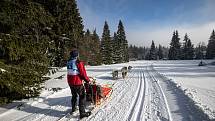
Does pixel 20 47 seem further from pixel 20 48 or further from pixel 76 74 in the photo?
pixel 76 74

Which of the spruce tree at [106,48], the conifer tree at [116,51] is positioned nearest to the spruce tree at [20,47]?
the spruce tree at [106,48]

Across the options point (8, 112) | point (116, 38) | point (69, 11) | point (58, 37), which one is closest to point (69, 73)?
point (8, 112)

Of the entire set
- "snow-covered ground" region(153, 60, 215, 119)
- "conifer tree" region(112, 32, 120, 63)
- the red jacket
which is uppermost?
"conifer tree" region(112, 32, 120, 63)

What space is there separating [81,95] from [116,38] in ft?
222

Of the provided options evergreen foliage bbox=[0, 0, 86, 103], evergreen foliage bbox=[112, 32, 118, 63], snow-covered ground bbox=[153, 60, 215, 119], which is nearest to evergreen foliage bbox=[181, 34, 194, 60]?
evergreen foliage bbox=[112, 32, 118, 63]

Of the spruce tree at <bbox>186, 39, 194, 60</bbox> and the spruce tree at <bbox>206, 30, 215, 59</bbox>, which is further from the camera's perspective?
the spruce tree at <bbox>186, 39, 194, 60</bbox>

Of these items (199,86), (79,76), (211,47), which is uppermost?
(211,47)

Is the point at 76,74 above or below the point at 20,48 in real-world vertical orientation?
below

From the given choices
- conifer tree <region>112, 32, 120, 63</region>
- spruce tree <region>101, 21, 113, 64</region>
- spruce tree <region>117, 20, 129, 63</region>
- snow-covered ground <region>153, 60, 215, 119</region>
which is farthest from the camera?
spruce tree <region>117, 20, 129, 63</region>

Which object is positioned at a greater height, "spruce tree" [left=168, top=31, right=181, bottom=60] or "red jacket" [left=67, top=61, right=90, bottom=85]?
"spruce tree" [left=168, top=31, right=181, bottom=60]

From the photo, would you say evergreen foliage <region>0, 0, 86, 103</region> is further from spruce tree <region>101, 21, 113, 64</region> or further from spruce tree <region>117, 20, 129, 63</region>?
spruce tree <region>117, 20, 129, 63</region>

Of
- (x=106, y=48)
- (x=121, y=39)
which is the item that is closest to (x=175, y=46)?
(x=121, y=39)

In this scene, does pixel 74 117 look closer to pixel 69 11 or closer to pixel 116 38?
pixel 69 11

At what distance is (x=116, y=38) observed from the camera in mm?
75438
